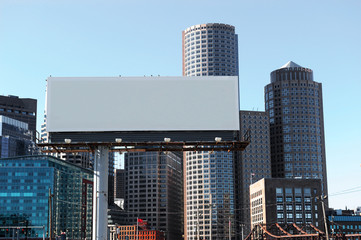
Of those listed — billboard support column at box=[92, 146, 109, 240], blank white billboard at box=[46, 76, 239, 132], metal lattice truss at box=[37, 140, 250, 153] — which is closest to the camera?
billboard support column at box=[92, 146, 109, 240]

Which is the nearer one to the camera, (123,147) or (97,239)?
(97,239)

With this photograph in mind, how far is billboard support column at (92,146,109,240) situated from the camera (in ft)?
182

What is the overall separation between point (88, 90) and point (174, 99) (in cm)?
826

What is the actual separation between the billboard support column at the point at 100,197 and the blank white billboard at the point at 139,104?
2698 mm

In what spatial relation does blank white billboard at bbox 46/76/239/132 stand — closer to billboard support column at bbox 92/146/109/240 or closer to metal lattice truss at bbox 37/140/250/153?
metal lattice truss at bbox 37/140/250/153

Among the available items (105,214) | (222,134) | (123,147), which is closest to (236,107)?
(222,134)

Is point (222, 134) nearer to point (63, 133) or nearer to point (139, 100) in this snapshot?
point (139, 100)

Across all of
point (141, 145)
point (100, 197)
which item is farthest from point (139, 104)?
point (100, 197)

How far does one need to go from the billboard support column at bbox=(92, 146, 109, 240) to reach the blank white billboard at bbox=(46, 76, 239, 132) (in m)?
2.70

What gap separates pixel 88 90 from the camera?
56.5m

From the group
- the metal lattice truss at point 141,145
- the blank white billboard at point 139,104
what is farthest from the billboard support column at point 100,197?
the blank white billboard at point 139,104

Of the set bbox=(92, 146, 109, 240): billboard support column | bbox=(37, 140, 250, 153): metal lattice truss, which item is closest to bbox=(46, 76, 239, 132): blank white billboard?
bbox=(37, 140, 250, 153): metal lattice truss

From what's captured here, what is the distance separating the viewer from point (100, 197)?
182 feet

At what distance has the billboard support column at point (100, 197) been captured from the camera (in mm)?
55375
